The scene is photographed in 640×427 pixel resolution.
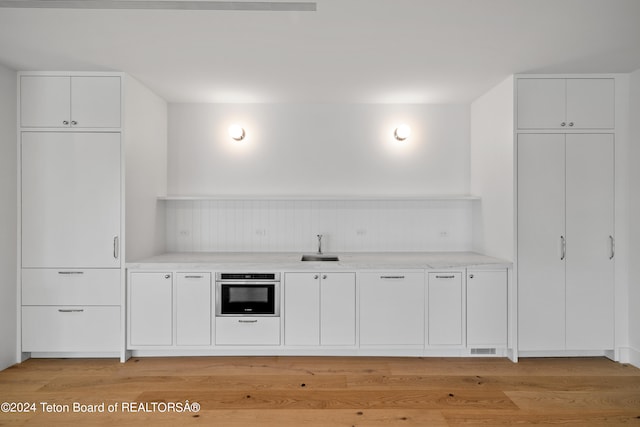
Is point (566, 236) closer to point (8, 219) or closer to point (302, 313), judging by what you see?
point (302, 313)

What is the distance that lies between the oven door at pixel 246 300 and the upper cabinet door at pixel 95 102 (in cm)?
181

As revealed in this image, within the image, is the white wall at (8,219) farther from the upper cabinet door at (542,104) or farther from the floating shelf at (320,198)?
the upper cabinet door at (542,104)

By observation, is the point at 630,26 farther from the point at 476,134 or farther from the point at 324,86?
the point at 324,86

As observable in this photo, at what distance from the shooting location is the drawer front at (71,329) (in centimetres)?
340

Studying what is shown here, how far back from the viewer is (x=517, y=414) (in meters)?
2.63

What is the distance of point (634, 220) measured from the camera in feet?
11.2

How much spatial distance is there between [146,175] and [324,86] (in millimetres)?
2014

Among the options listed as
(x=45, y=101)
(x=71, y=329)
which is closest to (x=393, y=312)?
(x=71, y=329)

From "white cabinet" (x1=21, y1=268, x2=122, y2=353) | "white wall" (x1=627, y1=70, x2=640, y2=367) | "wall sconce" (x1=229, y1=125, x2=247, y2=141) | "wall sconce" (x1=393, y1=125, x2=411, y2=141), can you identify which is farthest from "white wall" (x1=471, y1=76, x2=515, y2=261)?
"white cabinet" (x1=21, y1=268, x2=122, y2=353)

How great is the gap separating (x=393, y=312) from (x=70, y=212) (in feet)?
10.2

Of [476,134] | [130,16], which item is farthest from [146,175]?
[476,134]

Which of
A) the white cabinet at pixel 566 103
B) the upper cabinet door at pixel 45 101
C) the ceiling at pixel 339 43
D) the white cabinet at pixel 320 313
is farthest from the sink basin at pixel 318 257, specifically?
the upper cabinet door at pixel 45 101

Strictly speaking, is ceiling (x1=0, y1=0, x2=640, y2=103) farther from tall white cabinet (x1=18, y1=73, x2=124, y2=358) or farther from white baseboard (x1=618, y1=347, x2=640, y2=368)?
white baseboard (x1=618, y1=347, x2=640, y2=368)

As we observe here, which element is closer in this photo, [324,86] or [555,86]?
[555,86]
